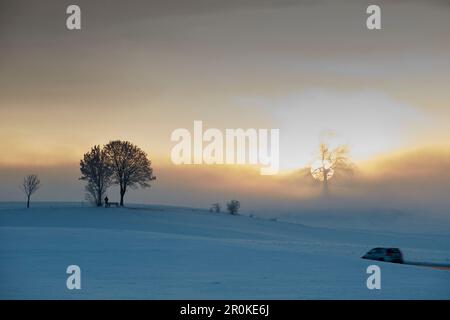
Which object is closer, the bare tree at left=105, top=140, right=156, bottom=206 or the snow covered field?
the snow covered field

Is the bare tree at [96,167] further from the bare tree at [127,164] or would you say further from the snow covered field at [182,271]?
the snow covered field at [182,271]

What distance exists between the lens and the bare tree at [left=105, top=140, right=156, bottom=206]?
254 feet

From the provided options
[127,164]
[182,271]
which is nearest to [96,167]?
[127,164]

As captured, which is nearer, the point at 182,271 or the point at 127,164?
the point at 182,271

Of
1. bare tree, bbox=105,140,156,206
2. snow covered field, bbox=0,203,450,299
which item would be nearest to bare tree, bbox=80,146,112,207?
bare tree, bbox=105,140,156,206

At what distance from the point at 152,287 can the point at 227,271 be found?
16.8ft

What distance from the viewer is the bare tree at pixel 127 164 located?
7744 cm

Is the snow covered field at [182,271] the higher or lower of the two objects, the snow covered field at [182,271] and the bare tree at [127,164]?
the lower

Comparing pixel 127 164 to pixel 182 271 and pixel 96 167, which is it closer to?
→ pixel 96 167

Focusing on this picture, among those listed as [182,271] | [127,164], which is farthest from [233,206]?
[182,271]

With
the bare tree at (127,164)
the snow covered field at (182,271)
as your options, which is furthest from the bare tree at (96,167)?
the snow covered field at (182,271)

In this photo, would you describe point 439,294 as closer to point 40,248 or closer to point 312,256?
point 312,256

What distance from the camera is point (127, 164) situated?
7756 centimetres

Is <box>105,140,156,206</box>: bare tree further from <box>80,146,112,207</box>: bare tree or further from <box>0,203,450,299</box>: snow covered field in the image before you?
<box>0,203,450,299</box>: snow covered field
